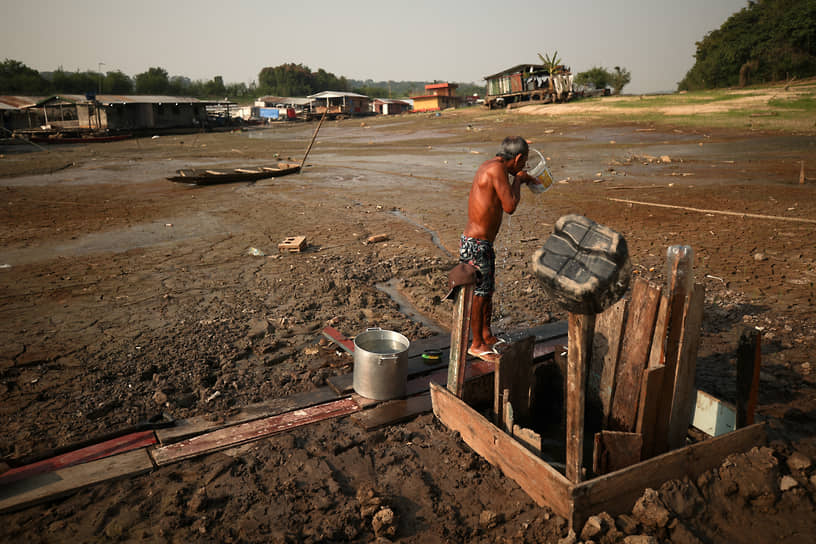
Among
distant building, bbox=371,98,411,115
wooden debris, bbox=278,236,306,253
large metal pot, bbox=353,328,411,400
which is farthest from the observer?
distant building, bbox=371,98,411,115

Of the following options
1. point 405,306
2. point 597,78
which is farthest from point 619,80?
point 405,306

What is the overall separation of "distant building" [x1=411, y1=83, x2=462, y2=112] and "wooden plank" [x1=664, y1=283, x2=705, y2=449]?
55.6m

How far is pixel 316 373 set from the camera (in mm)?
4219

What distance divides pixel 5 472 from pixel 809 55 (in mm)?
43600

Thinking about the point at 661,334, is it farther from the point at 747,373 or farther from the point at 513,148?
the point at 513,148

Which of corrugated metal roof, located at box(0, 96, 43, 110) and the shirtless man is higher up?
corrugated metal roof, located at box(0, 96, 43, 110)

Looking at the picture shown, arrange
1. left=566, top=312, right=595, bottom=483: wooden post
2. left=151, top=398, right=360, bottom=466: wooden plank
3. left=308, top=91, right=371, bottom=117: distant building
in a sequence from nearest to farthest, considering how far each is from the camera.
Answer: left=566, top=312, right=595, bottom=483: wooden post < left=151, top=398, right=360, bottom=466: wooden plank < left=308, top=91, right=371, bottom=117: distant building

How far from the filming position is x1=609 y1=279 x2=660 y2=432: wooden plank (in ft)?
9.51

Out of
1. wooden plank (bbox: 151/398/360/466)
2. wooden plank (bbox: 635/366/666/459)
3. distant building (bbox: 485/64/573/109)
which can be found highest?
distant building (bbox: 485/64/573/109)

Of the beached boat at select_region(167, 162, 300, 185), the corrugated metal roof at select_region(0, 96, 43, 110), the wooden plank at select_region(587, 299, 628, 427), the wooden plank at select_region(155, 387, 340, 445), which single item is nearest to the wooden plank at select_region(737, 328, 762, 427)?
the wooden plank at select_region(587, 299, 628, 427)

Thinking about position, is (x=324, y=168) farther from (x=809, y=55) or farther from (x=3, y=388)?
(x=809, y=55)

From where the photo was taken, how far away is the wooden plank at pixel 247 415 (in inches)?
129

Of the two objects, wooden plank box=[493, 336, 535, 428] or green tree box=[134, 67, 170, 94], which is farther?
green tree box=[134, 67, 170, 94]

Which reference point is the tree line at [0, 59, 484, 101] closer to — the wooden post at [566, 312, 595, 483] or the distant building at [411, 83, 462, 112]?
the distant building at [411, 83, 462, 112]
